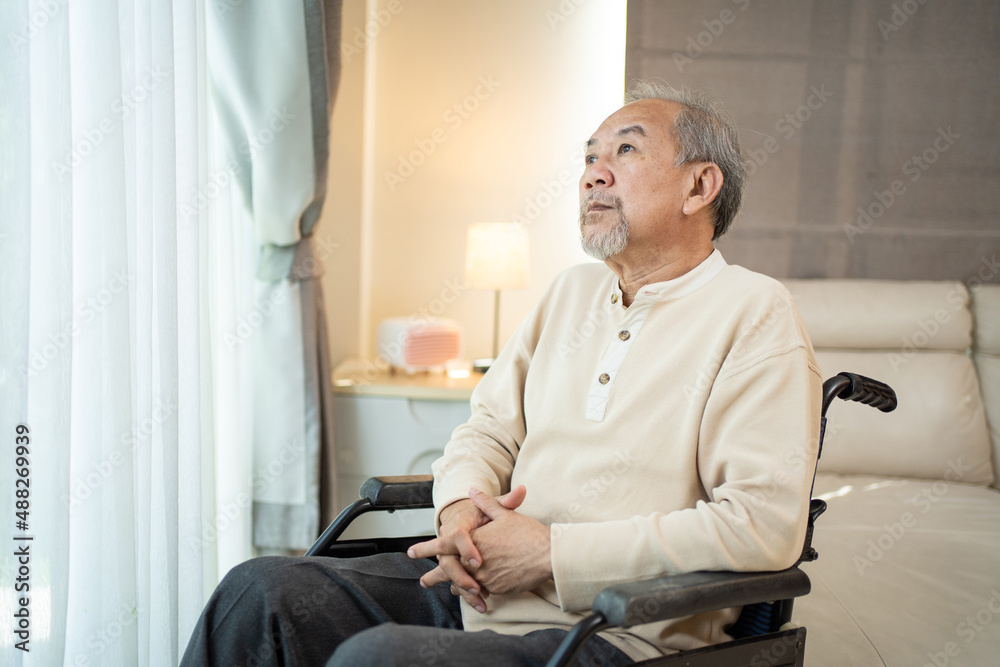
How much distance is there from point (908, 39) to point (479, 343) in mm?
1814

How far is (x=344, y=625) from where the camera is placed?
43.7 inches

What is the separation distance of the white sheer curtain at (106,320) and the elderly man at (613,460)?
0.23 metres

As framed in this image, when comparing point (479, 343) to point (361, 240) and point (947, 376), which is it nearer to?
point (361, 240)

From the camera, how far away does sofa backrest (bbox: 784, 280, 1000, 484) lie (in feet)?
7.38

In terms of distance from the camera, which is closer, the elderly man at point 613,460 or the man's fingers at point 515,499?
the elderly man at point 613,460

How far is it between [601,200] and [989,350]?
1708mm

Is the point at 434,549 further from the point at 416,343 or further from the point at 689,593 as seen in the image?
the point at 416,343

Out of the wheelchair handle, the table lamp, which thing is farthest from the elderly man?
the table lamp

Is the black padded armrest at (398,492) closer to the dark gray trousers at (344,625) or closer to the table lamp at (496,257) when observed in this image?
the dark gray trousers at (344,625)

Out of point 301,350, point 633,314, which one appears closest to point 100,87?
point 633,314

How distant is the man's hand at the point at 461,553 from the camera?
3.68 feet

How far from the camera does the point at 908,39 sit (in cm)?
256

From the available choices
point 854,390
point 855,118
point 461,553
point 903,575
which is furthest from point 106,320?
point 855,118

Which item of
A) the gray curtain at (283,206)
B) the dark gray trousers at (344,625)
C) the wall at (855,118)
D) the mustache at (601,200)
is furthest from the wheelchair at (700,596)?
the wall at (855,118)
